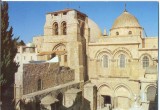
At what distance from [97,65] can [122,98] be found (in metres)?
3.79

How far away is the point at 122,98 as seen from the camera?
21.0 m

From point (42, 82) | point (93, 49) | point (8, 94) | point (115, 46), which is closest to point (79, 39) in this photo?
point (93, 49)

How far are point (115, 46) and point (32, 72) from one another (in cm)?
878

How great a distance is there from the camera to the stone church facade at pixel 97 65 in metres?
19.1

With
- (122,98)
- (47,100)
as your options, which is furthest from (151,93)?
(47,100)

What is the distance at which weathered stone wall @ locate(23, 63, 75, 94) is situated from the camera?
14.9m

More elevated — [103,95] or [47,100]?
[47,100]

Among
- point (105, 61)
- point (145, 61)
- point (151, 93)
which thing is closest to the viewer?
point (151, 93)

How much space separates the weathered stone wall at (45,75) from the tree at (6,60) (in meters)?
0.88

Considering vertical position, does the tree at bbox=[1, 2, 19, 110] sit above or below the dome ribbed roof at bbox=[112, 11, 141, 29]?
below

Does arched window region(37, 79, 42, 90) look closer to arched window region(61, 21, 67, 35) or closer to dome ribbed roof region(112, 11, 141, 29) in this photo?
arched window region(61, 21, 67, 35)

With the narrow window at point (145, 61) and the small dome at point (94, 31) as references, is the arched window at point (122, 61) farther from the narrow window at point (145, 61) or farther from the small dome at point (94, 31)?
the small dome at point (94, 31)

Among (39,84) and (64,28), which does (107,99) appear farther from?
(39,84)

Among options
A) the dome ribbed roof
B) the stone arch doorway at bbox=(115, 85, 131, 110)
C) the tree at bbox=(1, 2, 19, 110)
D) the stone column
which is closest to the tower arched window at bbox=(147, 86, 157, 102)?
the stone arch doorway at bbox=(115, 85, 131, 110)
